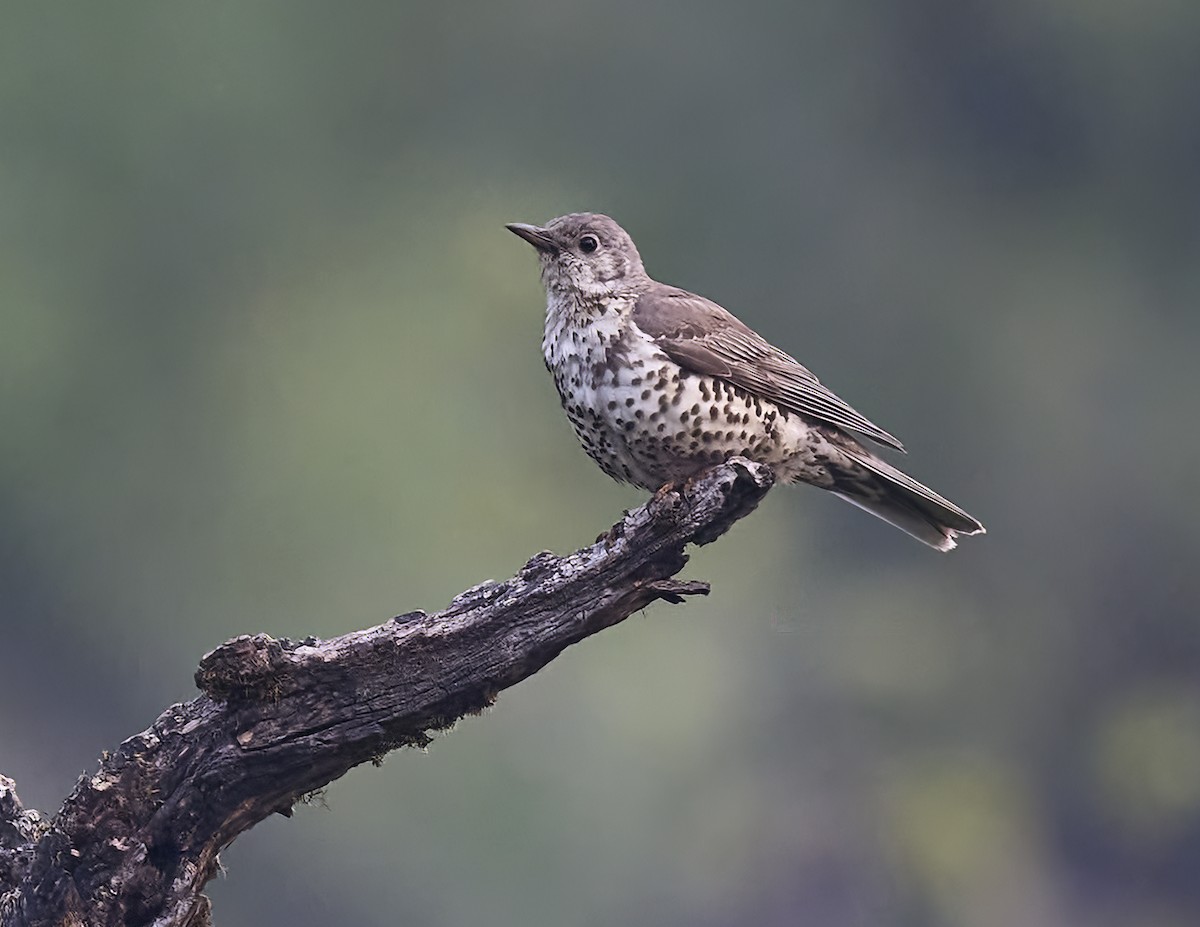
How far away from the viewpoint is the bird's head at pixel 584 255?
21.4ft

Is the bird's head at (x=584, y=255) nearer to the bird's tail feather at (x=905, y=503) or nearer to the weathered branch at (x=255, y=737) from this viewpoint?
the bird's tail feather at (x=905, y=503)

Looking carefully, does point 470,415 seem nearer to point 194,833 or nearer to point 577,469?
point 577,469

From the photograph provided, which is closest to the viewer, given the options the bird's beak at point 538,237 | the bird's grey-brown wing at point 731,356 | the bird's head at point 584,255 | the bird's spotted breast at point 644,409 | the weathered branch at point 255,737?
the weathered branch at point 255,737

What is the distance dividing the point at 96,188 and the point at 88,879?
13275mm

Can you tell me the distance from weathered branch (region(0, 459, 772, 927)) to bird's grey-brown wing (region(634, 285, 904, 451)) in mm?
1552

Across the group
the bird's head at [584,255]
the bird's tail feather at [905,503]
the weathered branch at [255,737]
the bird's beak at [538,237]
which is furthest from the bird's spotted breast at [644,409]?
the weathered branch at [255,737]

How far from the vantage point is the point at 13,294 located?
1689 cm

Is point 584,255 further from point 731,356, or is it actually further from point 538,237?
point 731,356

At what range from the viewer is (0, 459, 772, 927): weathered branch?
187 inches

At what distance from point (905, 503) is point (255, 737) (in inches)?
121

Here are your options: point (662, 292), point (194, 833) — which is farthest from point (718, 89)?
point (194, 833)

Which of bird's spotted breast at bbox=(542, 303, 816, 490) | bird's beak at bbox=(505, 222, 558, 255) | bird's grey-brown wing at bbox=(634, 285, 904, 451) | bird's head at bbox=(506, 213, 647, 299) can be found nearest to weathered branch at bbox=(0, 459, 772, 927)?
bird's spotted breast at bbox=(542, 303, 816, 490)

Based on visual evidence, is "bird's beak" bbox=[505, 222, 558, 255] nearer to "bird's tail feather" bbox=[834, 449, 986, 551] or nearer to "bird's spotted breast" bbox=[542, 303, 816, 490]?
"bird's spotted breast" bbox=[542, 303, 816, 490]

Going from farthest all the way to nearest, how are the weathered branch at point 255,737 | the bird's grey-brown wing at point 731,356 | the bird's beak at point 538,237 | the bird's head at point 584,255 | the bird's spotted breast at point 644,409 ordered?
the bird's beak at point 538,237
the bird's head at point 584,255
the bird's grey-brown wing at point 731,356
the bird's spotted breast at point 644,409
the weathered branch at point 255,737
